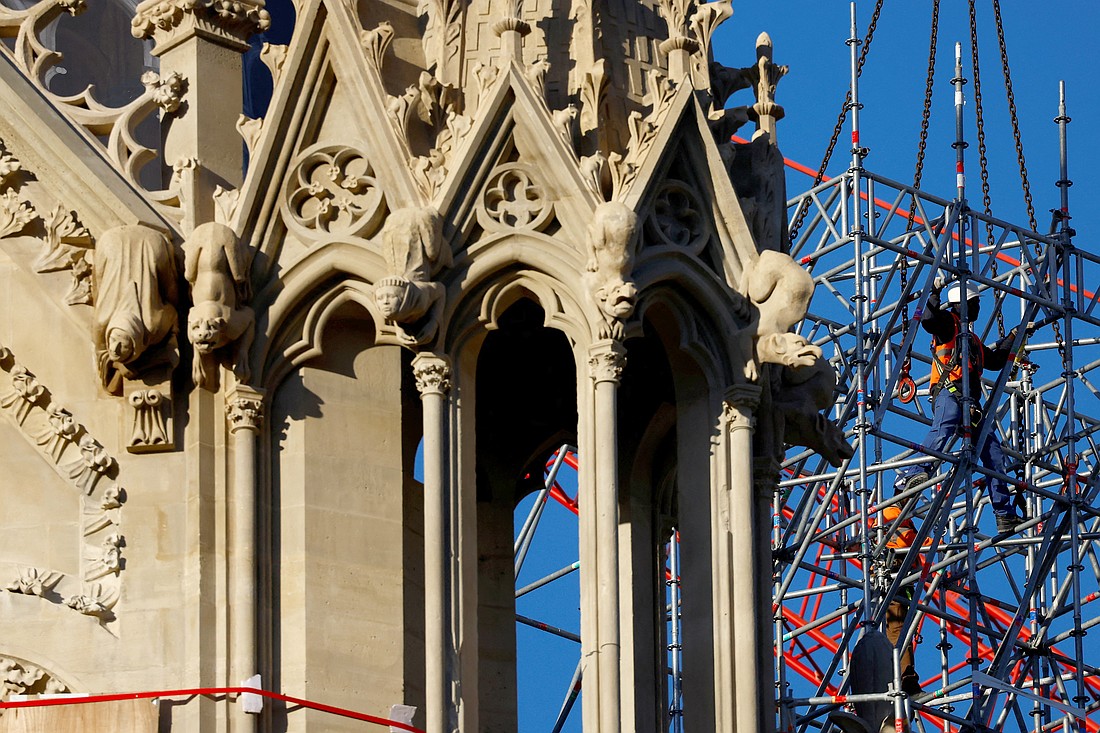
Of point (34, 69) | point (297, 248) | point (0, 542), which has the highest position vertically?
point (34, 69)

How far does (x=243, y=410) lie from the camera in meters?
20.9

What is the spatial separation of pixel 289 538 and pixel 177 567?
713 mm

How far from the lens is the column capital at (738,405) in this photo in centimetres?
2134

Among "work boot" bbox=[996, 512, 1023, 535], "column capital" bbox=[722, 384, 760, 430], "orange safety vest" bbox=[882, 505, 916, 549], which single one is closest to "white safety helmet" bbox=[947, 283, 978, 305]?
"work boot" bbox=[996, 512, 1023, 535]

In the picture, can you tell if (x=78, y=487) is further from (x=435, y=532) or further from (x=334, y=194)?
(x=334, y=194)

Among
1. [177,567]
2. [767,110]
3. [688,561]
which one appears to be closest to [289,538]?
[177,567]

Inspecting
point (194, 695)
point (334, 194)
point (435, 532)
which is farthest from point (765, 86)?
point (194, 695)

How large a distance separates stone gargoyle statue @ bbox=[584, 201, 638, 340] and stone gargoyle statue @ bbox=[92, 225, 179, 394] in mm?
2642

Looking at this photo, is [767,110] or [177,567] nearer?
[177,567]

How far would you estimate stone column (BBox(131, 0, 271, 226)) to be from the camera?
71.1 feet

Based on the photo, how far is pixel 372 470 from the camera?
2112 cm

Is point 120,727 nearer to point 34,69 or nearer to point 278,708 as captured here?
point 278,708

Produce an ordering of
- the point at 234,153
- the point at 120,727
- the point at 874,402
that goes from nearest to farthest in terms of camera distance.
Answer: the point at 120,727 < the point at 234,153 < the point at 874,402

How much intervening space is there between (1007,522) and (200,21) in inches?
605
